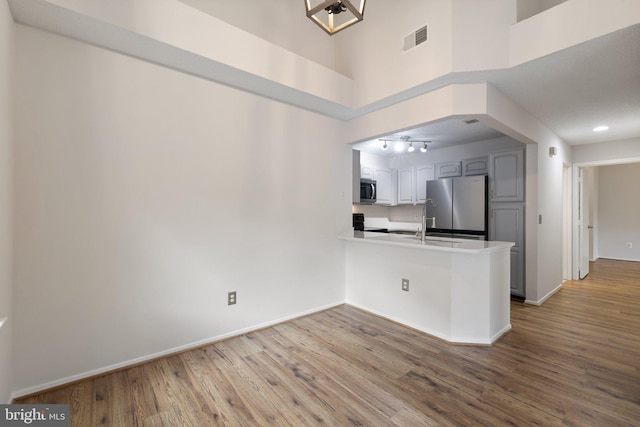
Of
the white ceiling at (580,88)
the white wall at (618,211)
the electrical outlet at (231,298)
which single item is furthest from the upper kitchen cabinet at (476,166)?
the white wall at (618,211)

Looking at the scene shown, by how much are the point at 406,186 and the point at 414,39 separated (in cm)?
336

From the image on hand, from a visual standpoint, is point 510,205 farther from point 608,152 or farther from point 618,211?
point 618,211

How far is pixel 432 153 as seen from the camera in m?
5.30

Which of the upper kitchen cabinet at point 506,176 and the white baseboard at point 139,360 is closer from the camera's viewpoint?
the white baseboard at point 139,360

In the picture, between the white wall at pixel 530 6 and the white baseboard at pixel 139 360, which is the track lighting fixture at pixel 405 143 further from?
the white baseboard at pixel 139 360

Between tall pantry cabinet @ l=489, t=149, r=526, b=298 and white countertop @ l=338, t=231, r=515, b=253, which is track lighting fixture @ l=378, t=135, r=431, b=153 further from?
white countertop @ l=338, t=231, r=515, b=253

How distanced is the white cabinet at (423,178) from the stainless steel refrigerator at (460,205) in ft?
1.01

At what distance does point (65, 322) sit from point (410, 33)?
371 centimetres

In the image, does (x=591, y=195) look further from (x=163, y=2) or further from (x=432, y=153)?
(x=163, y=2)

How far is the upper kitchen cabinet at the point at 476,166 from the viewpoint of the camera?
14.6 ft

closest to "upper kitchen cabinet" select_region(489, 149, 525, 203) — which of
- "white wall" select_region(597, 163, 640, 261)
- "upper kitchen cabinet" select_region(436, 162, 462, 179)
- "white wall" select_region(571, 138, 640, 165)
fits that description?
"upper kitchen cabinet" select_region(436, 162, 462, 179)

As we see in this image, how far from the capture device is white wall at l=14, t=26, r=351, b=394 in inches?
73.2

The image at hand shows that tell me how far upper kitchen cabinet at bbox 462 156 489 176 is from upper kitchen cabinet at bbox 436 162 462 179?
0.30 feet

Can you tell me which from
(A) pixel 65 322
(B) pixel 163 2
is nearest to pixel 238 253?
(A) pixel 65 322
